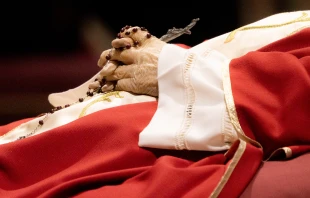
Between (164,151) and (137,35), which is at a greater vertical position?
(137,35)

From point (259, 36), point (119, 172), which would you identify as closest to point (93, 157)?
point (119, 172)

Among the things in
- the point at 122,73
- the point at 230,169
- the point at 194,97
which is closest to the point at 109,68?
the point at 122,73

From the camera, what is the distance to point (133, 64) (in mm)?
818

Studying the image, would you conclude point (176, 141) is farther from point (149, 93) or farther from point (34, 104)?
point (34, 104)

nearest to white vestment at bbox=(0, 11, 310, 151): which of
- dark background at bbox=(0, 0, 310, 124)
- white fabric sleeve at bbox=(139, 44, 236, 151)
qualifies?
white fabric sleeve at bbox=(139, 44, 236, 151)

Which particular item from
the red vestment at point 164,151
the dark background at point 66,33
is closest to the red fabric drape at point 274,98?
the red vestment at point 164,151

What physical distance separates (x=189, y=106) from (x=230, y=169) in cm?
14

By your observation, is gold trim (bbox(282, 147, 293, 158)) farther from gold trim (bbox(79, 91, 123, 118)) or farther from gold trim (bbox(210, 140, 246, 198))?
gold trim (bbox(79, 91, 123, 118))

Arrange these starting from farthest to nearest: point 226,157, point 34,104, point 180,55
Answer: point 34,104
point 180,55
point 226,157

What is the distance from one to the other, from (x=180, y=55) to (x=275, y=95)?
0.15 meters

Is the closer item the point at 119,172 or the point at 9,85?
the point at 119,172

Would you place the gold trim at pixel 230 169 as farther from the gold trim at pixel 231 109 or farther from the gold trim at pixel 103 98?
the gold trim at pixel 103 98

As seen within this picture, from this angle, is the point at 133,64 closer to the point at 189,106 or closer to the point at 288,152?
the point at 189,106

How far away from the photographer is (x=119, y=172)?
66cm
